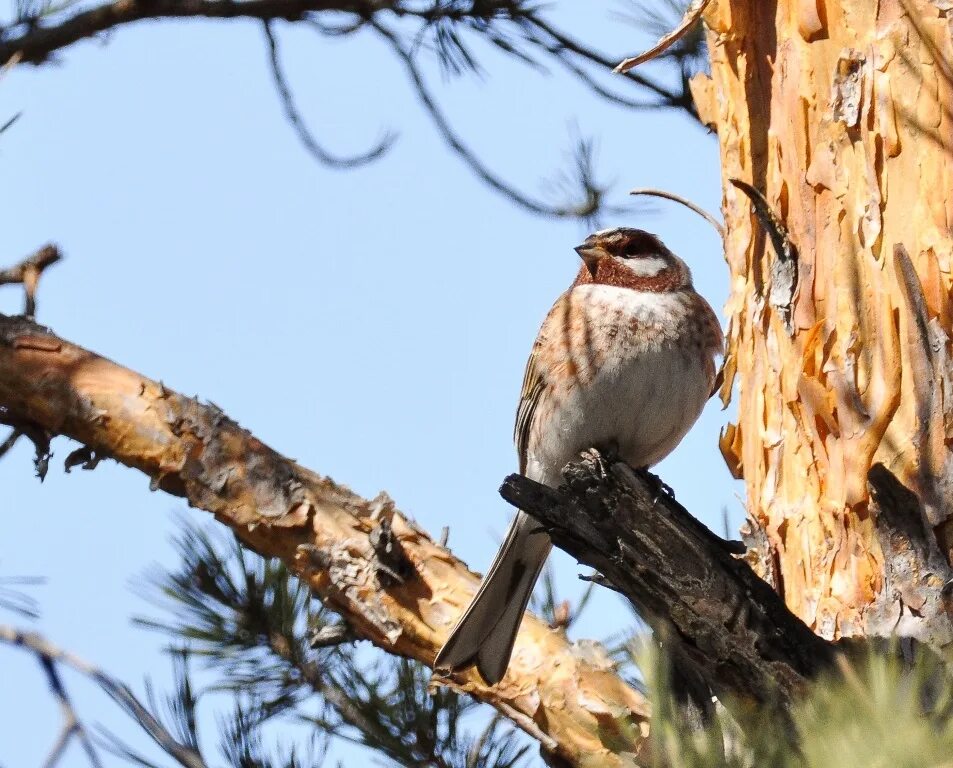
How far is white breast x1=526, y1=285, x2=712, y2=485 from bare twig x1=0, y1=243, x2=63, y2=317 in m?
1.59

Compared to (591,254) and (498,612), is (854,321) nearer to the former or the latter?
(498,612)

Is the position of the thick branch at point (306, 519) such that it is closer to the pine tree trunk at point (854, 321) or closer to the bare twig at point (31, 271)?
the bare twig at point (31, 271)

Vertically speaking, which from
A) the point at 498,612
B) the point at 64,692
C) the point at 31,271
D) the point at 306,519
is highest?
the point at 31,271

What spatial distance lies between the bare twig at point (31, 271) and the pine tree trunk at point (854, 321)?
7.03 ft

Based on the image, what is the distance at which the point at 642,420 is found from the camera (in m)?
3.89

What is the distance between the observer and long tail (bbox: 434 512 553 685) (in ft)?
11.8

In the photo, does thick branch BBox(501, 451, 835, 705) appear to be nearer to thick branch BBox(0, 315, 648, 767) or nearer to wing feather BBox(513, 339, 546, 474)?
thick branch BBox(0, 315, 648, 767)

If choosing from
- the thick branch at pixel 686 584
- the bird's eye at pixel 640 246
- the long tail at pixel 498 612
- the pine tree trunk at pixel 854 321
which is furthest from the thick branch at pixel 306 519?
the bird's eye at pixel 640 246

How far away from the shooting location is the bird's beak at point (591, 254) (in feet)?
14.6

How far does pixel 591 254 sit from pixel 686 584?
2015 millimetres

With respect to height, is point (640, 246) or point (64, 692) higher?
point (640, 246)

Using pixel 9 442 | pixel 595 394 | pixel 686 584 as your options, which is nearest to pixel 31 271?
pixel 9 442

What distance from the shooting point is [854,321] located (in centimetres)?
314

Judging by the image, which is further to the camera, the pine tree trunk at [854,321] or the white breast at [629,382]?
the white breast at [629,382]
